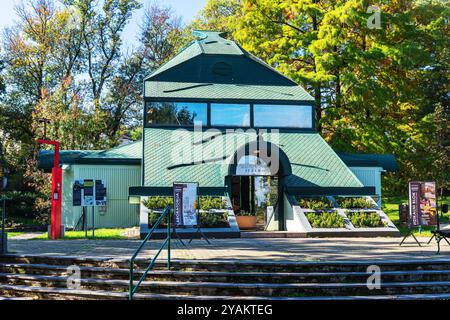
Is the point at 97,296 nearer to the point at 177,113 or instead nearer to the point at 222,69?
the point at 177,113

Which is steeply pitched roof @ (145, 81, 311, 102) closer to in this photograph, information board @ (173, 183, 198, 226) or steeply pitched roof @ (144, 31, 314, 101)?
steeply pitched roof @ (144, 31, 314, 101)

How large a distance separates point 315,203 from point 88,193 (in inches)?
312

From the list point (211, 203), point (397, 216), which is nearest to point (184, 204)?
point (211, 203)

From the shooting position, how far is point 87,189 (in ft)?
54.0

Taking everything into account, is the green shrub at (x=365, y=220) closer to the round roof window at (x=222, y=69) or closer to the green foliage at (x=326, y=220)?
the green foliage at (x=326, y=220)

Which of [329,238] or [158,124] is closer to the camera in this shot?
[329,238]

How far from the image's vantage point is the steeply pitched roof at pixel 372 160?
2338 centimetres

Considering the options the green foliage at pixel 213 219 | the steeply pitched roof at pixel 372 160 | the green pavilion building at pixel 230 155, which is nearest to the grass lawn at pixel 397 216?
the green pavilion building at pixel 230 155

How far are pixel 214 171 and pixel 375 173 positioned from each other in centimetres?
819

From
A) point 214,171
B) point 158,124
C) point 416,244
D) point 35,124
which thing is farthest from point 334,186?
point 35,124

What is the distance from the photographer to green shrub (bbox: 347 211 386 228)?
680 inches

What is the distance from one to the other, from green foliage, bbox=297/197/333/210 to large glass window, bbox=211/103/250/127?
17.9 feet
